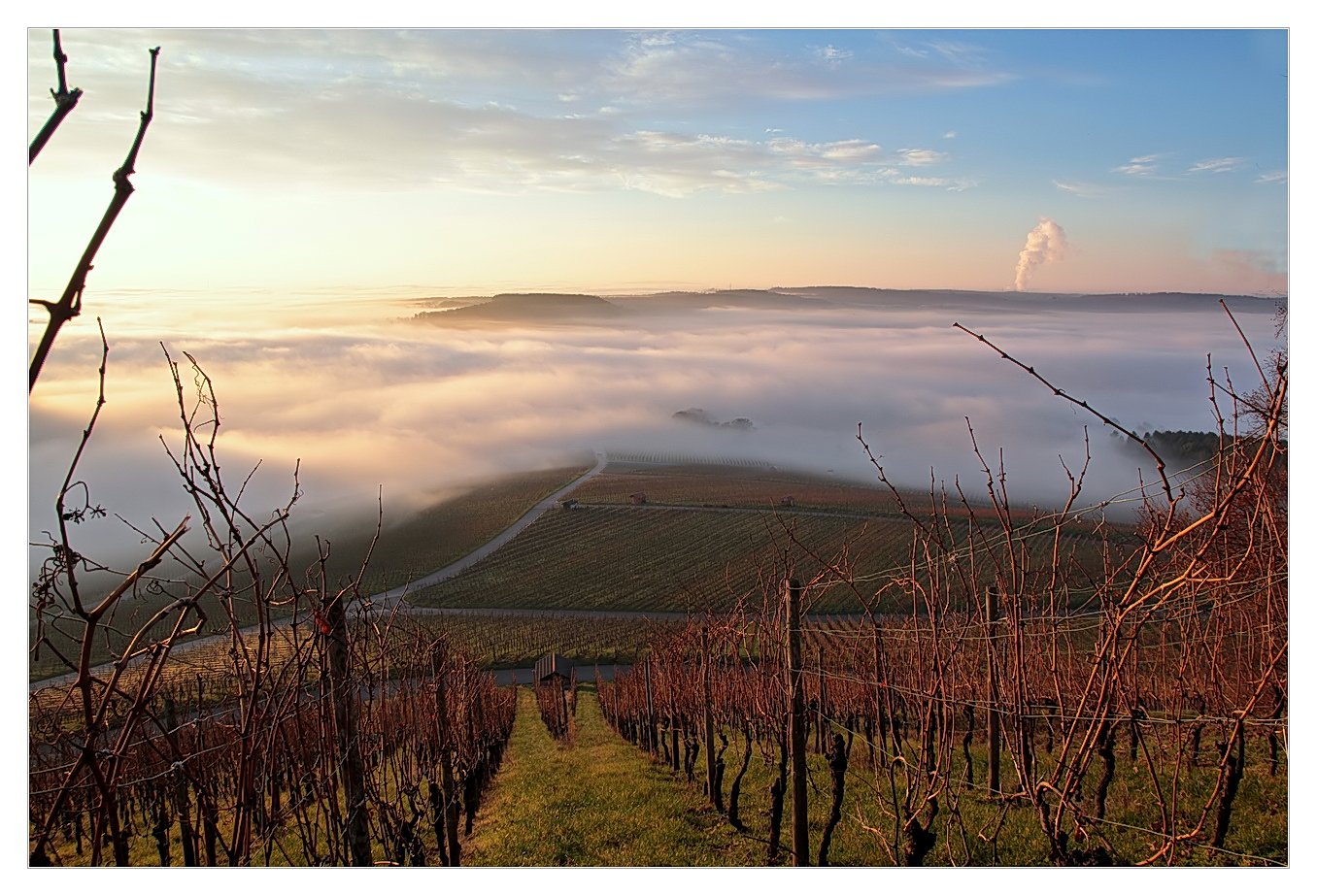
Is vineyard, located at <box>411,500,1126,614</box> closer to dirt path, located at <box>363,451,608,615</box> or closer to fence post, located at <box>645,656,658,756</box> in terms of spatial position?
dirt path, located at <box>363,451,608,615</box>

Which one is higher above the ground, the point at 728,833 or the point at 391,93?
the point at 391,93

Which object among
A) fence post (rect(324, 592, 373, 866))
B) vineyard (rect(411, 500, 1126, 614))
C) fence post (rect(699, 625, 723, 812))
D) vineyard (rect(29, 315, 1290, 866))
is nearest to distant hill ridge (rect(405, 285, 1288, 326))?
vineyard (rect(29, 315, 1290, 866))

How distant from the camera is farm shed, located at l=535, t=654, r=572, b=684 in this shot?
11.6 metres

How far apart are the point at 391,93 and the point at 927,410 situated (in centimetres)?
361

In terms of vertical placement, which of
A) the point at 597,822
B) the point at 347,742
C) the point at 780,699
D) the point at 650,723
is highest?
the point at 347,742

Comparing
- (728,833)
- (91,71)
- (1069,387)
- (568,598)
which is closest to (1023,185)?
(1069,387)

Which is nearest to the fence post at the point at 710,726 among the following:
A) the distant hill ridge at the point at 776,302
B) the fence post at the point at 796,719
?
the fence post at the point at 796,719

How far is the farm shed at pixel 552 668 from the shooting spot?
11.6 meters

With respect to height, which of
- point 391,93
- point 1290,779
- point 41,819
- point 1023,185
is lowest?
point 41,819

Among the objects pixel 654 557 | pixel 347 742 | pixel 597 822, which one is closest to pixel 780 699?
pixel 597 822

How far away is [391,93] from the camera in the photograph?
3928mm

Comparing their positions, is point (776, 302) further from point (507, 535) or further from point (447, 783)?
point (507, 535)

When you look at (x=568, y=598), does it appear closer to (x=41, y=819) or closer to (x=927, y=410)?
(x=927, y=410)

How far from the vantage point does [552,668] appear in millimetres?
11758
